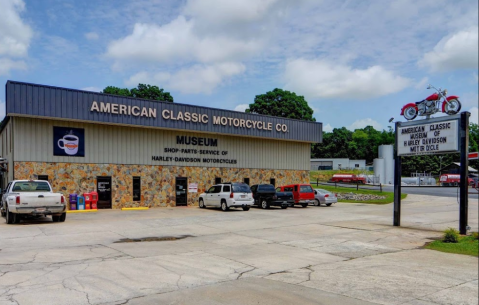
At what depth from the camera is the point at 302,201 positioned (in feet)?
92.7

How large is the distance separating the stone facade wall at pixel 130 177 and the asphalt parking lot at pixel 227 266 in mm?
7647

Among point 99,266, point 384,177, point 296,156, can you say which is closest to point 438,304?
point 99,266

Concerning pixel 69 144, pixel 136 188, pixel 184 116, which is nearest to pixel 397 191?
pixel 184 116

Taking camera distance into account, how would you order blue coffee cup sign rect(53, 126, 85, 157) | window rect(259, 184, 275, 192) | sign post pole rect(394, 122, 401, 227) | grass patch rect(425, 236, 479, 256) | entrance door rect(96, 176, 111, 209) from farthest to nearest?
window rect(259, 184, 275, 192)
entrance door rect(96, 176, 111, 209)
blue coffee cup sign rect(53, 126, 85, 157)
sign post pole rect(394, 122, 401, 227)
grass patch rect(425, 236, 479, 256)

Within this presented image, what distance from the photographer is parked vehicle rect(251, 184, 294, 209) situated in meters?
26.5

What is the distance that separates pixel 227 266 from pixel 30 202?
10630mm

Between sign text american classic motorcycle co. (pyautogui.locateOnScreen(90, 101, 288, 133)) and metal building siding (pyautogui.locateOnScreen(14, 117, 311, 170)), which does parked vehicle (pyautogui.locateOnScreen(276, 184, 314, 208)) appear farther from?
sign text american classic motorcycle co. (pyautogui.locateOnScreen(90, 101, 288, 133))

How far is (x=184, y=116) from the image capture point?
2842cm

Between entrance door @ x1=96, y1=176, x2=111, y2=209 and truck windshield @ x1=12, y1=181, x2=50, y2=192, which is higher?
truck windshield @ x1=12, y1=181, x2=50, y2=192

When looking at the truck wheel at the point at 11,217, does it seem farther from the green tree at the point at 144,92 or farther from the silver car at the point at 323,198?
the green tree at the point at 144,92

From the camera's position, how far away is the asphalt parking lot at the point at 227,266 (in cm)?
711

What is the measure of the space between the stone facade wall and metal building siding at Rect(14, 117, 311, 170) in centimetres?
36

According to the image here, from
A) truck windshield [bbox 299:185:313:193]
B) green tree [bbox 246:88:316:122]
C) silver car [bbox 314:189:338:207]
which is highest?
green tree [bbox 246:88:316:122]

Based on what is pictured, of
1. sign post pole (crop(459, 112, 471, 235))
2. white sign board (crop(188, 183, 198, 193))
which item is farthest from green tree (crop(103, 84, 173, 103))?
sign post pole (crop(459, 112, 471, 235))
